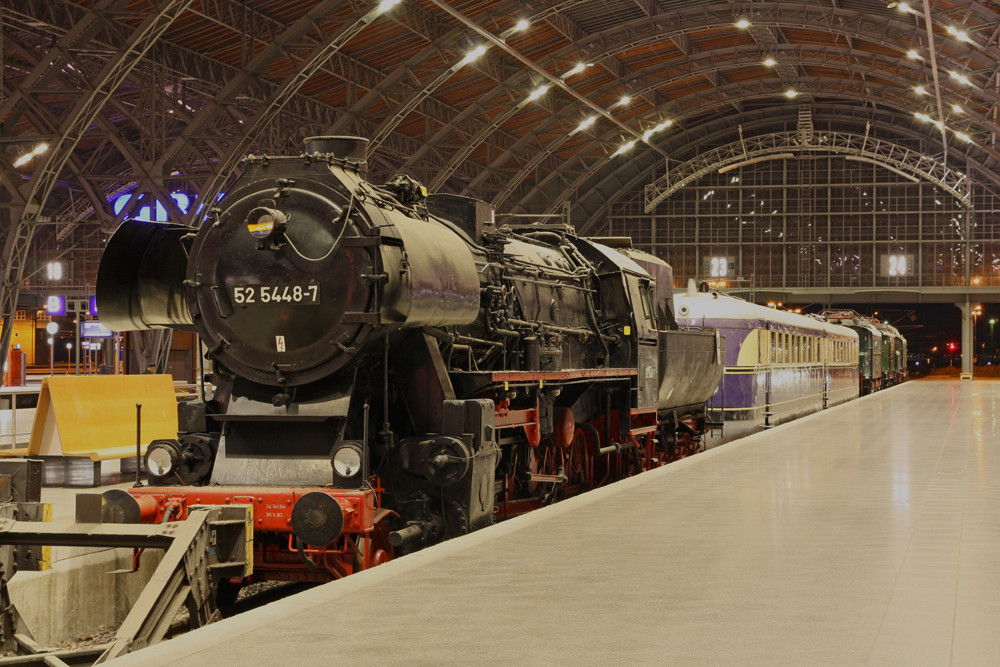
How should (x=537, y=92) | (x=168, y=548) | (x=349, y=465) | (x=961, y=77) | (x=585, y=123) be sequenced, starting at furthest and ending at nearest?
(x=585, y=123) < (x=537, y=92) < (x=961, y=77) < (x=349, y=465) < (x=168, y=548)

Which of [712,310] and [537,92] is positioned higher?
[537,92]

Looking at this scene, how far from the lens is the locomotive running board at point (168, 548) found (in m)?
6.04

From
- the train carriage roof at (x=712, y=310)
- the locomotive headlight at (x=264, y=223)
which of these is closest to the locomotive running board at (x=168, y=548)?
the locomotive headlight at (x=264, y=223)

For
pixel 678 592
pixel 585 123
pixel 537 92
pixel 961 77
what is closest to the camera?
pixel 678 592

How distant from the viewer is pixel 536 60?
35938 mm

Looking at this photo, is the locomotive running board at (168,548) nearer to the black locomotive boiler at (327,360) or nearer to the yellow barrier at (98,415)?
the black locomotive boiler at (327,360)

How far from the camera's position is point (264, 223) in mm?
7965

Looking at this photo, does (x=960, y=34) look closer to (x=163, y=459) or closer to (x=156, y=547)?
(x=163, y=459)

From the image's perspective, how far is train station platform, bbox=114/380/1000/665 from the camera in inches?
184

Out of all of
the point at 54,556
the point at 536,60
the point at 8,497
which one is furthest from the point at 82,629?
the point at 536,60

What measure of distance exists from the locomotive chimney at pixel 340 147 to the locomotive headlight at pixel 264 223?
80 centimetres

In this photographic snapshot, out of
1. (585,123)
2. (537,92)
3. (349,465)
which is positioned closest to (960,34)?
(537,92)

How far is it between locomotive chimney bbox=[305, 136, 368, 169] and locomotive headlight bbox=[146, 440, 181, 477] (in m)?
2.53

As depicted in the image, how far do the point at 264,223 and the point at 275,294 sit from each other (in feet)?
1.79
